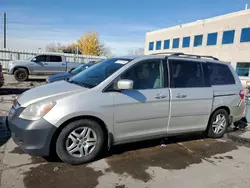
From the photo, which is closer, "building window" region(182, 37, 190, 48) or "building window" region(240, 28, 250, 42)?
"building window" region(240, 28, 250, 42)

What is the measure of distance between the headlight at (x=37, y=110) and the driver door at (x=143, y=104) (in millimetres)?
1015

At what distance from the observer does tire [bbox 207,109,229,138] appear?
5.19m

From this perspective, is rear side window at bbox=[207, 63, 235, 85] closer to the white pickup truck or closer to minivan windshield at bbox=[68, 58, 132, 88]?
minivan windshield at bbox=[68, 58, 132, 88]

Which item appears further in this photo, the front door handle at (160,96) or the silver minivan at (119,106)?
the front door handle at (160,96)

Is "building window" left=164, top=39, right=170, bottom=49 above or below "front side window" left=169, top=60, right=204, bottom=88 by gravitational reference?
above

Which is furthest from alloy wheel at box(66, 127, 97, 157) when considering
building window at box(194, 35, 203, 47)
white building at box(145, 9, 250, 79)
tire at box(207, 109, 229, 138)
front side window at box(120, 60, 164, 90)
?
building window at box(194, 35, 203, 47)

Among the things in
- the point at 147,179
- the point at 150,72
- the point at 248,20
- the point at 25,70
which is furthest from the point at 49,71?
the point at 248,20

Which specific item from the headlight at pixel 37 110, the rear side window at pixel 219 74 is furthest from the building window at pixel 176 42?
the headlight at pixel 37 110

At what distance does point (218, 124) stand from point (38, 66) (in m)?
12.7

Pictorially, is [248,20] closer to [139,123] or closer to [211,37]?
[211,37]

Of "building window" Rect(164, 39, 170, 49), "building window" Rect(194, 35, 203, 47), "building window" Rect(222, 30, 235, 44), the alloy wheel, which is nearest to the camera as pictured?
the alloy wheel

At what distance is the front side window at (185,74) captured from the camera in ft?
14.6

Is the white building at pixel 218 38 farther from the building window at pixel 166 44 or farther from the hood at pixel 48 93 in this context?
the hood at pixel 48 93

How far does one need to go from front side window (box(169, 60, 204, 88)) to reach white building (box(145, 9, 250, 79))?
23.3 metres
